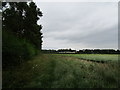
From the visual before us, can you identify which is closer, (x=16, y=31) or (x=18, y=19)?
(x=18, y=19)

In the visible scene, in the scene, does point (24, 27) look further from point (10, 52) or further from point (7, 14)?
point (10, 52)

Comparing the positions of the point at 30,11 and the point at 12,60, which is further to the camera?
the point at 30,11

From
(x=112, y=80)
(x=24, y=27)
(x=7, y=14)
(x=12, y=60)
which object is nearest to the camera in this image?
(x=112, y=80)

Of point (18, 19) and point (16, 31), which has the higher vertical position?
point (18, 19)

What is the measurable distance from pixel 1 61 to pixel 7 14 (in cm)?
507

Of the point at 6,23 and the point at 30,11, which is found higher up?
the point at 30,11

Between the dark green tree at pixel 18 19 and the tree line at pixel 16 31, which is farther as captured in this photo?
the dark green tree at pixel 18 19

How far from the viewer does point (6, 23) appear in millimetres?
10641

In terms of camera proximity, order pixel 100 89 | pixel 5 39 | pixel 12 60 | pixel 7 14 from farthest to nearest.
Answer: pixel 7 14 → pixel 12 60 → pixel 5 39 → pixel 100 89

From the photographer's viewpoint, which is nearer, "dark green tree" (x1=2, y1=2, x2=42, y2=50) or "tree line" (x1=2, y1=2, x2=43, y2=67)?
"tree line" (x1=2, y1=2, x2=43, y2=67)

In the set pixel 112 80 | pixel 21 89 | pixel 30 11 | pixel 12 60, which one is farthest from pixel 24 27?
pixel 112 80

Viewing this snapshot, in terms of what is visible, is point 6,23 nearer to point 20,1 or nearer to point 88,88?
point 20,1

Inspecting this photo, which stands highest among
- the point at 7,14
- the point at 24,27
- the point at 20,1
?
the point at 20,1

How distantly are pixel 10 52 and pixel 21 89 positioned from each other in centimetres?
399
